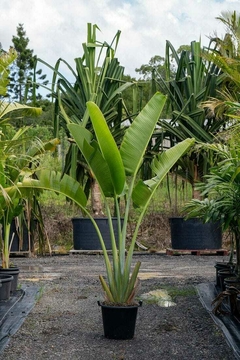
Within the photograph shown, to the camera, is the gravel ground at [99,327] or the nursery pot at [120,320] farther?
the nursery pot at [120,320]

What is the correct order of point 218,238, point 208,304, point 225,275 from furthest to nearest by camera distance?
point 218,238, point 225,275, point 208,304

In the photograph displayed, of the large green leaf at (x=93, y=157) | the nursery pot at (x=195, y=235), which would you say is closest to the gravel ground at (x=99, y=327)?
the large green leaf at (x=93, y=157)

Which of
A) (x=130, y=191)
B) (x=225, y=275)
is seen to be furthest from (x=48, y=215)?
(x=130, y=191)

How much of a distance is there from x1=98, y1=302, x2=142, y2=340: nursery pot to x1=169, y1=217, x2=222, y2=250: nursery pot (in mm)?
6372

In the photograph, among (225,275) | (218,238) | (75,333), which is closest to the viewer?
(75,333)

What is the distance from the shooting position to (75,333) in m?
4.73

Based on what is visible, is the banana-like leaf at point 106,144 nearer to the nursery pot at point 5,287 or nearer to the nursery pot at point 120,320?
the nursery pot at point 120,320

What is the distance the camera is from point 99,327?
16.3 feet

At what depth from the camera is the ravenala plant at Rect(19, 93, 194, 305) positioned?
4.60 meters

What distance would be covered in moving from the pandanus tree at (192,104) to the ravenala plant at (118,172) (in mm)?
5931

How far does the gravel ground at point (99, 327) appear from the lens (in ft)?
13.5

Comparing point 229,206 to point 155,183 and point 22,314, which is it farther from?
point 22,314

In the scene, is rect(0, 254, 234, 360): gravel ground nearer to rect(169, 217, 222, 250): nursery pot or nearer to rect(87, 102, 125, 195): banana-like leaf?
rect(87, 102, 125, 195): banana-like leaf

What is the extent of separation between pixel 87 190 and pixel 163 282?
4.60 metres
